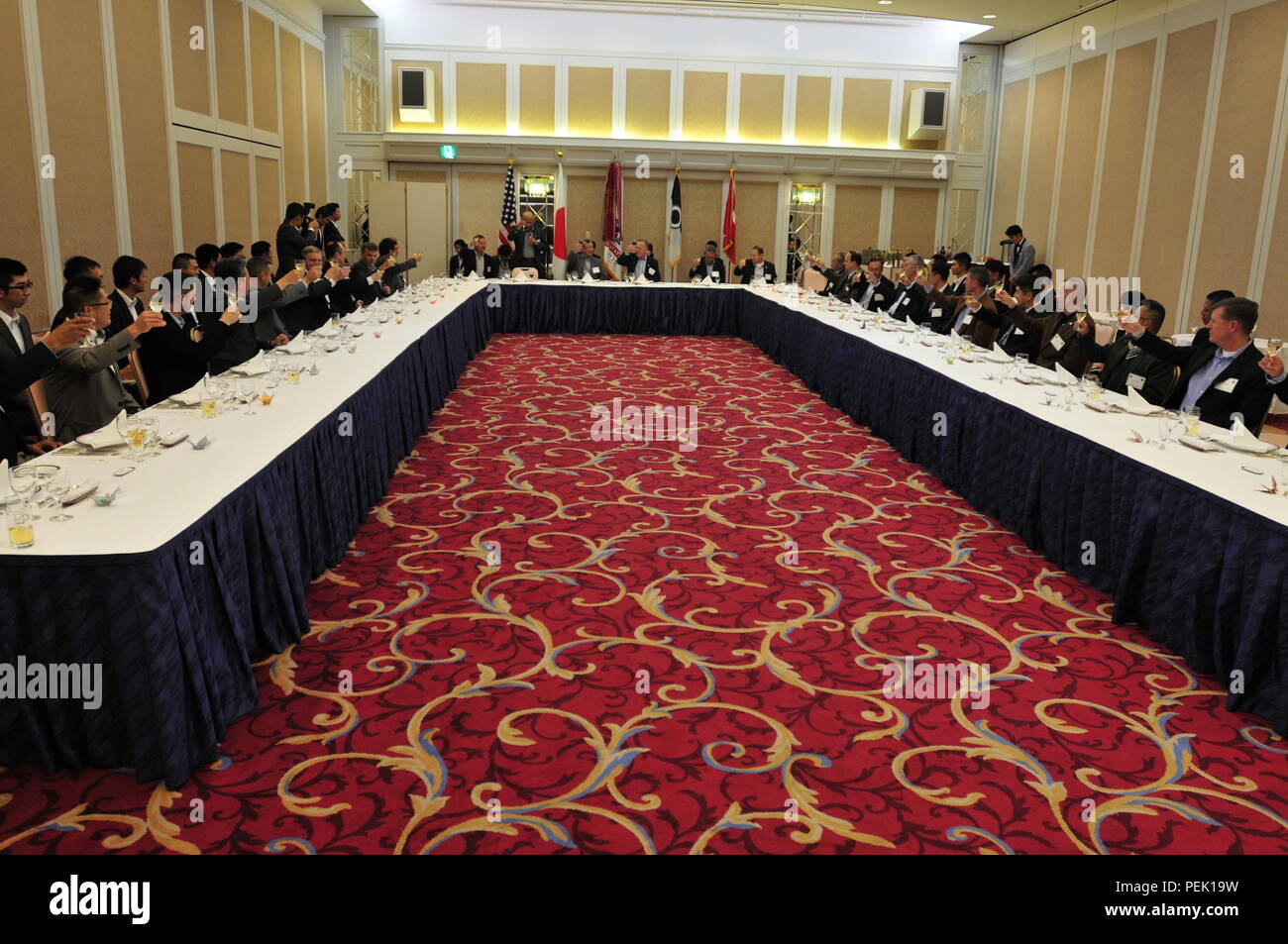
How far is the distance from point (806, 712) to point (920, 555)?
1.56m

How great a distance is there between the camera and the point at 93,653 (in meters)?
2.43

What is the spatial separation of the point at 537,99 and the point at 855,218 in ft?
16.5

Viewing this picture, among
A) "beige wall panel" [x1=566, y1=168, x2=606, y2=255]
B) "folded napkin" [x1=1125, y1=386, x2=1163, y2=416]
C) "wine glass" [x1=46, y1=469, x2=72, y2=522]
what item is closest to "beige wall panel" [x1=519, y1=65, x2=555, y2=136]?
"beige wall panel" [x1=566, y1=168, x2=606, y2=255]

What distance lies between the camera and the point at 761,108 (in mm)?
14234

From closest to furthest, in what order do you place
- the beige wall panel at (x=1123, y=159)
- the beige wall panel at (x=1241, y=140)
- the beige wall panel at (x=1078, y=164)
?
1. the beige wall panel at (x=1241, y=140)
2. the beige wall panel at (x=1123, y=159)
3. the beige wall panel at (x=1078, y=164)

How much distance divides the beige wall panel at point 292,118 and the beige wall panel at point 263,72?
30 centimetres

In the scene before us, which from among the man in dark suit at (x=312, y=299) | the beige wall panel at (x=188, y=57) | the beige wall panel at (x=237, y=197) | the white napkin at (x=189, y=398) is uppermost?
the beige wall panel at (x=188, y=57)

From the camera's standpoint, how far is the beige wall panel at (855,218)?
14695mm

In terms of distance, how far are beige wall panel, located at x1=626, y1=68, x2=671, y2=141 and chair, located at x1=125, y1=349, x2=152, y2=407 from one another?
10.5 meters

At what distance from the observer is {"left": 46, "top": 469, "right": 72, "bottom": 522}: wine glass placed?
Result: 2600 millimetres

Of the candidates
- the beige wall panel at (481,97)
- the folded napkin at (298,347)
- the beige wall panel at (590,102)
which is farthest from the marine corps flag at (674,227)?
the folded napkin at (298,347)

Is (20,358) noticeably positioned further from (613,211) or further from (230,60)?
(613,211)

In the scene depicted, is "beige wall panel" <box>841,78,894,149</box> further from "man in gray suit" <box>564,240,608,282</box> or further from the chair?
the chair

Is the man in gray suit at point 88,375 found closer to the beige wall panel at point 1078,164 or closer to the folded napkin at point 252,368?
the folded napkin at point 252,368
